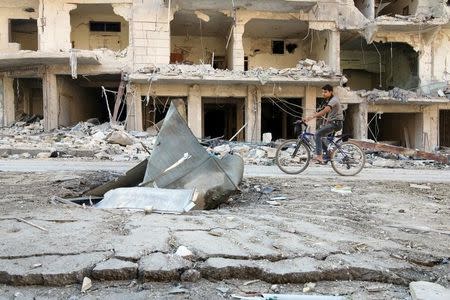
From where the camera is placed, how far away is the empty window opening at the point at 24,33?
23.2 m

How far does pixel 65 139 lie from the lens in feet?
58.3

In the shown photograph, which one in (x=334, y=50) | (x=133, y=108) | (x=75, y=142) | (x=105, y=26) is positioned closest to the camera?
(x=75, y=142)

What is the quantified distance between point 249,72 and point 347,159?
39.2ft

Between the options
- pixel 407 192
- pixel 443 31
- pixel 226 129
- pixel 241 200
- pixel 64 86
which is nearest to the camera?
pixel 241 200

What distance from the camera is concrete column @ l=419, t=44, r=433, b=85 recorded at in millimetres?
23406

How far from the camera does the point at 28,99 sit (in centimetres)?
2397

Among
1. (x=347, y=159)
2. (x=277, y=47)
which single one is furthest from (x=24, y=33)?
(x=347, y=159)

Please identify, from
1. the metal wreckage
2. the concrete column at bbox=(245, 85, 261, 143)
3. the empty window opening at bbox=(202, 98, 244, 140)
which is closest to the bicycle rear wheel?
the metal wreckage

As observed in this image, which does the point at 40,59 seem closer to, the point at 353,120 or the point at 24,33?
the point at 24,33

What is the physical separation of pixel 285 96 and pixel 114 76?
8.42m

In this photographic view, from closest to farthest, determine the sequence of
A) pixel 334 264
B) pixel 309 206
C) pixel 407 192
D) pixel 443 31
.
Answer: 1. pixel 334 264
2. pixel 309 206
3. pixel 407 192
4. pixel 443 31

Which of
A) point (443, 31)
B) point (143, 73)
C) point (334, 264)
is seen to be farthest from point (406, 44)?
point (334, 264)

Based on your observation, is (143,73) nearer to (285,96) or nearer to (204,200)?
(285,96)

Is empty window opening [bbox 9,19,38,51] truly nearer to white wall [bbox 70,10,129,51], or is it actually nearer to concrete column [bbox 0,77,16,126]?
white wall [bbox 70,10,129,51]
